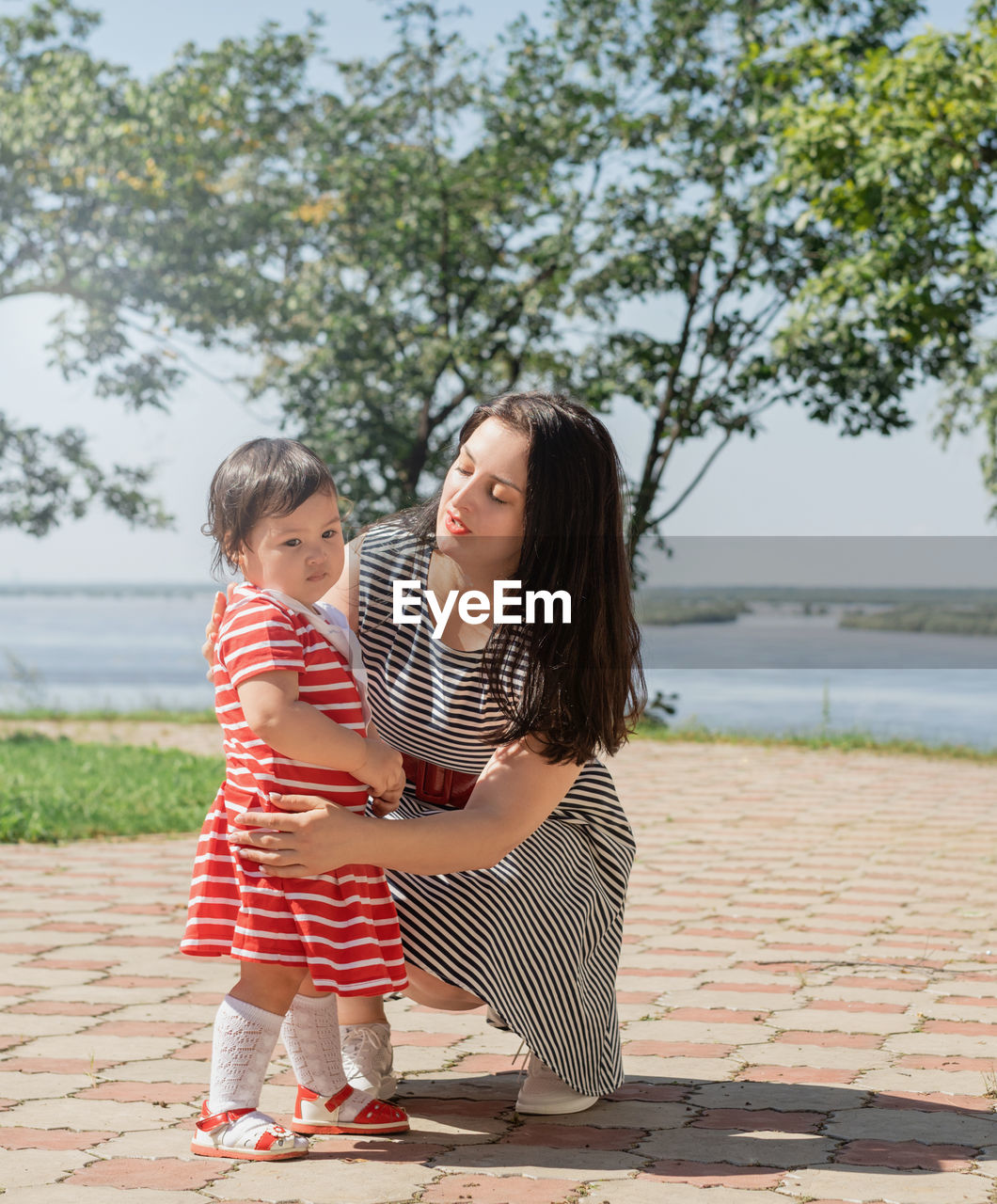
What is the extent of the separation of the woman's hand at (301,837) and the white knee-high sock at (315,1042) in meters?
0.30

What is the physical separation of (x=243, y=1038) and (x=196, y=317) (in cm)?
1193

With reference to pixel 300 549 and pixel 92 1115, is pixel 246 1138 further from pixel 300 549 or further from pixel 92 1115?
pixel 300 549

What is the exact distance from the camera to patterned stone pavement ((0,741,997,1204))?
240cm

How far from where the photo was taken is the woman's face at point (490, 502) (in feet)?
8.87

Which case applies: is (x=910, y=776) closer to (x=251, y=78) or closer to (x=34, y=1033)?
(x=34, y=1033)

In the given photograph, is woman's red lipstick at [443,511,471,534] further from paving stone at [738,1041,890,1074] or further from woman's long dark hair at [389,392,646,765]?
paving stone at [738,1041,890,1074]

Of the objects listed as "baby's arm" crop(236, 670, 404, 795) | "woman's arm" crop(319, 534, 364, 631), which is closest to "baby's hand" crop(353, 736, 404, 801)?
"baby's arm" crop(236, 670, 404, 795)

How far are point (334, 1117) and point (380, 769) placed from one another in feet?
2.25

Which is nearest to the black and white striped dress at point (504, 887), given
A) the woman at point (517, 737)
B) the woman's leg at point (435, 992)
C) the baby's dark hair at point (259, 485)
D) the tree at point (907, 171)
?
the woman at point (517, 737)

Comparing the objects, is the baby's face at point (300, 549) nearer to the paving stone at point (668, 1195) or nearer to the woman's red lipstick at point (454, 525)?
the woman's red lipstick at point (454, 525)

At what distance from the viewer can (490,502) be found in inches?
107

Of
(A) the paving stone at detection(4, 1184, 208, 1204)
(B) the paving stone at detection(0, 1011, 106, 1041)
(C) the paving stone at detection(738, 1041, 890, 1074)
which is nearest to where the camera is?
(A) the paving stone at detection(4, 1184, 208, 1204)

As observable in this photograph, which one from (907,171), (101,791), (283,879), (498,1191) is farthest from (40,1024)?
(907,171)

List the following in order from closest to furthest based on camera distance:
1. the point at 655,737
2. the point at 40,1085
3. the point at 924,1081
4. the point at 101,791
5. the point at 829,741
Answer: the point at 40,1085
the point at 924,1081
the point at 101,791
the point at 829,741
the point at 655,737
